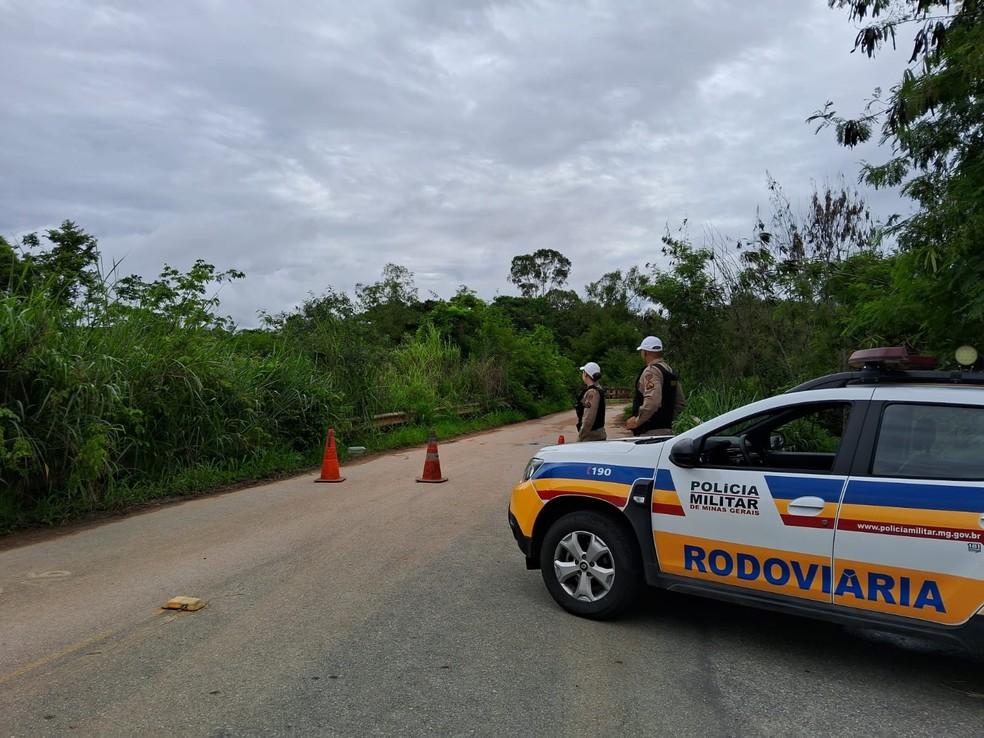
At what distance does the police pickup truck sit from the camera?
3961 millimetres

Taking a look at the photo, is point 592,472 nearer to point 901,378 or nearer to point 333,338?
point 901,378

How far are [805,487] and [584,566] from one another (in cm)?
160

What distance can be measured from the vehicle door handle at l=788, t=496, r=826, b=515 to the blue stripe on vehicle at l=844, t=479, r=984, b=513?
142mm

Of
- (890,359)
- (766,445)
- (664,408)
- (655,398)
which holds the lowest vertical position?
(766,445)

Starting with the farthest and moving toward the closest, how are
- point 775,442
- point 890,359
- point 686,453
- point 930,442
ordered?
1. point 775,442
2. point 686,453
3. point 890,359
4. point 930,442

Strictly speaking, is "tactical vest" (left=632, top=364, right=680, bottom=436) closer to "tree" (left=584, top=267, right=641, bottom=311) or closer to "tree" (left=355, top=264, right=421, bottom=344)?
"tree" (left=355, top=264, right=421, bottom=344)

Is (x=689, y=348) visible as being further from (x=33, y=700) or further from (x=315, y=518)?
(x=33, y=700)

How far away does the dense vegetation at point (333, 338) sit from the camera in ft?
24.7

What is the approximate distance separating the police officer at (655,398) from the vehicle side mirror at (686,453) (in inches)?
88.5

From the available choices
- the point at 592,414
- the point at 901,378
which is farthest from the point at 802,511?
the point at 592,414

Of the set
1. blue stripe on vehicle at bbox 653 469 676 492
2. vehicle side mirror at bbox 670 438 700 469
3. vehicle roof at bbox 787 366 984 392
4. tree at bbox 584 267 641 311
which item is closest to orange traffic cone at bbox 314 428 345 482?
blue stripe on vehicle at bbox 653 469 676 492

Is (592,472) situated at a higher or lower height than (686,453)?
lower

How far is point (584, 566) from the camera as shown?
5.22m

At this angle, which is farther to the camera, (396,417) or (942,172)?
(396,417)
